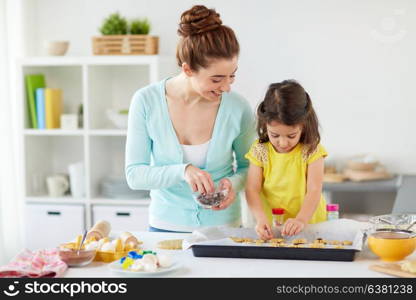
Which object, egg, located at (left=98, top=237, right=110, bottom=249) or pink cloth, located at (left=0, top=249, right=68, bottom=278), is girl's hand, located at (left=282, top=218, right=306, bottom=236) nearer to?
egg, located at (left=98, top=237, right=110, bottom=249)

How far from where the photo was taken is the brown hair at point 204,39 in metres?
2.40

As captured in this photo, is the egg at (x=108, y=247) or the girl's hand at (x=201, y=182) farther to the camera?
the girl's hand at (x=201, y=182)

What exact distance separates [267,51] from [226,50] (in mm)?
2153

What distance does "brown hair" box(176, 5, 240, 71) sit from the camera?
2.40m

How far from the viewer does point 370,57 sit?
14.5ft

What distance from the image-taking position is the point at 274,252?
210cm

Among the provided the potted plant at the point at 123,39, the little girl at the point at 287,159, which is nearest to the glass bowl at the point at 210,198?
the little girl at the point at 287,159

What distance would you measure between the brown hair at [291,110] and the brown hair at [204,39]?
205 millimetres

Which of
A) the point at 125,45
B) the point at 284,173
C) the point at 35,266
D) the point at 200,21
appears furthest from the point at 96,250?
the point at 125,45

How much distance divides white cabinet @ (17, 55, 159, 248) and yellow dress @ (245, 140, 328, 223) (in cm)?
187

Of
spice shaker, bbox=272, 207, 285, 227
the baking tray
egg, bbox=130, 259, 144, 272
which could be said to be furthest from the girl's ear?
egg, bbox=130, 259, 144, 272

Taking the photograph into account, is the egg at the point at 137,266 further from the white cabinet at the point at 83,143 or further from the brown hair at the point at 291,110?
the white cabinet at the point at 83,143

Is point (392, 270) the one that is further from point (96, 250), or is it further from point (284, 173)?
point (96, 250)

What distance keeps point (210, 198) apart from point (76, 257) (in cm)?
50
